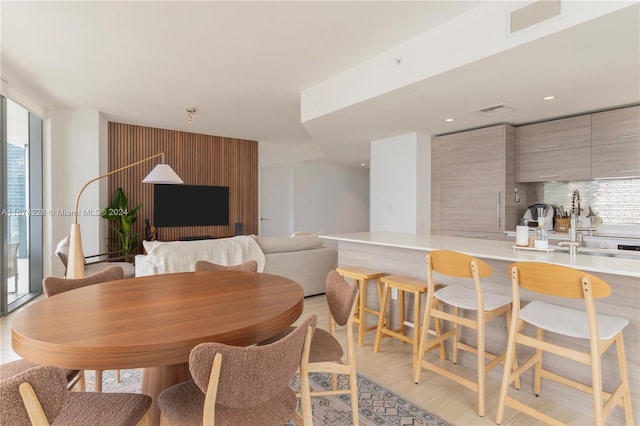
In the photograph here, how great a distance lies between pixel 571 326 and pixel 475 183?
3.06 m

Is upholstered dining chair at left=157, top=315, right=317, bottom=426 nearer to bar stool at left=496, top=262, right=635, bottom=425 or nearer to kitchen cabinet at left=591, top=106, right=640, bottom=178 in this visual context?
bar stool at left=496, top=262, right=635, bottom=425

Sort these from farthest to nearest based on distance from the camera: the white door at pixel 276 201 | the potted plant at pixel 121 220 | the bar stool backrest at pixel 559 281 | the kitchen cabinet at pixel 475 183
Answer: the white door at pixel 276 201
the potted plant at pixel 121 220
the kitchen cabinet at pixel 475 183
the bar stool backrest at pixel 559 281

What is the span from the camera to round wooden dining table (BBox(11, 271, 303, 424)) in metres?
1.03

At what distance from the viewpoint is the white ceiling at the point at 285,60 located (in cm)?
239

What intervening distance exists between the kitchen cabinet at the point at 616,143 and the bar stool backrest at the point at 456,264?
2.69 metres

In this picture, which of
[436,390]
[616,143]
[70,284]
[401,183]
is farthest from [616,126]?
[70,284]

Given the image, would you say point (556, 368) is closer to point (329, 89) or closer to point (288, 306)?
point (288, 306)

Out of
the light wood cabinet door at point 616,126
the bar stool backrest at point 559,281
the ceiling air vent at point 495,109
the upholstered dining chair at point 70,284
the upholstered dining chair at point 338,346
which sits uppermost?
the ceiling air vent at point 495,109

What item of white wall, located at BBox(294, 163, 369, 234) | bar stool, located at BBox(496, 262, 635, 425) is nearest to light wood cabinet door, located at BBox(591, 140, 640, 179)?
bar stool, located at BBox(496, 262, 635, 425)

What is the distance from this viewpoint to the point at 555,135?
13.1 feet

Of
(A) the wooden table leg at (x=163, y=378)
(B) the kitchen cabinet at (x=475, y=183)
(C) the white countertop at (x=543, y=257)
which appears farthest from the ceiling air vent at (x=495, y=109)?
(A) the wooden table leg at (x=163, y=378)

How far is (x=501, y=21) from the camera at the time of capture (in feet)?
7.47

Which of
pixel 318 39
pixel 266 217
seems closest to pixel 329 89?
pixel 318 39

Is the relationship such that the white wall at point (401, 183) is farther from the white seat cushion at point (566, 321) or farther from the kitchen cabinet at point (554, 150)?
the white seat cushion at point (566, 321)
